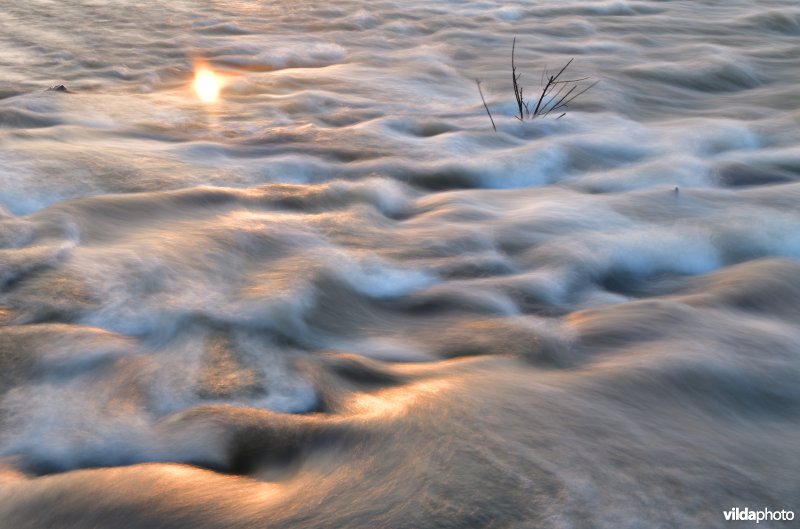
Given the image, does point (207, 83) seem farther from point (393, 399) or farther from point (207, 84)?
point (393, 399)

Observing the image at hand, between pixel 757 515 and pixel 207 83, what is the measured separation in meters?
4.79

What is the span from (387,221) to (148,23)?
4.60 metres

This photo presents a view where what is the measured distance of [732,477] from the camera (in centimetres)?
211

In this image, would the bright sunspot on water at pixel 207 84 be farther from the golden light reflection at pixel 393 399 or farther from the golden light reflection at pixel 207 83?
the golden light reflection at pixel 393 399

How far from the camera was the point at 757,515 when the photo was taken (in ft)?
6.45

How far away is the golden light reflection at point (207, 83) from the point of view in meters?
5.61

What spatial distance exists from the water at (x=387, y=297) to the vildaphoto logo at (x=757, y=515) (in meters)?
0.05

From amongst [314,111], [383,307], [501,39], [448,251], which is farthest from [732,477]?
[501,39]

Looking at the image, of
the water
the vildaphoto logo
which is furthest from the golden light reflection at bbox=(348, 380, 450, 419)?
the vildaphoto logo

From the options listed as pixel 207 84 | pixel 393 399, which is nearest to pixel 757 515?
pixel 393 399

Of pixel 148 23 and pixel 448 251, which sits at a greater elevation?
pixel 148 23

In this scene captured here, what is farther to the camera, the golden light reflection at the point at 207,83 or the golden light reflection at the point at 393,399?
the golden light reflection at the point at 207,83

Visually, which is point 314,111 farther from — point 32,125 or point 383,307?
point 383,307

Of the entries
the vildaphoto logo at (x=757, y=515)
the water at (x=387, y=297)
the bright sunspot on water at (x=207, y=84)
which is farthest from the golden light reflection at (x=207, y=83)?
the vildaphoto logo at (x=757, y=515)
